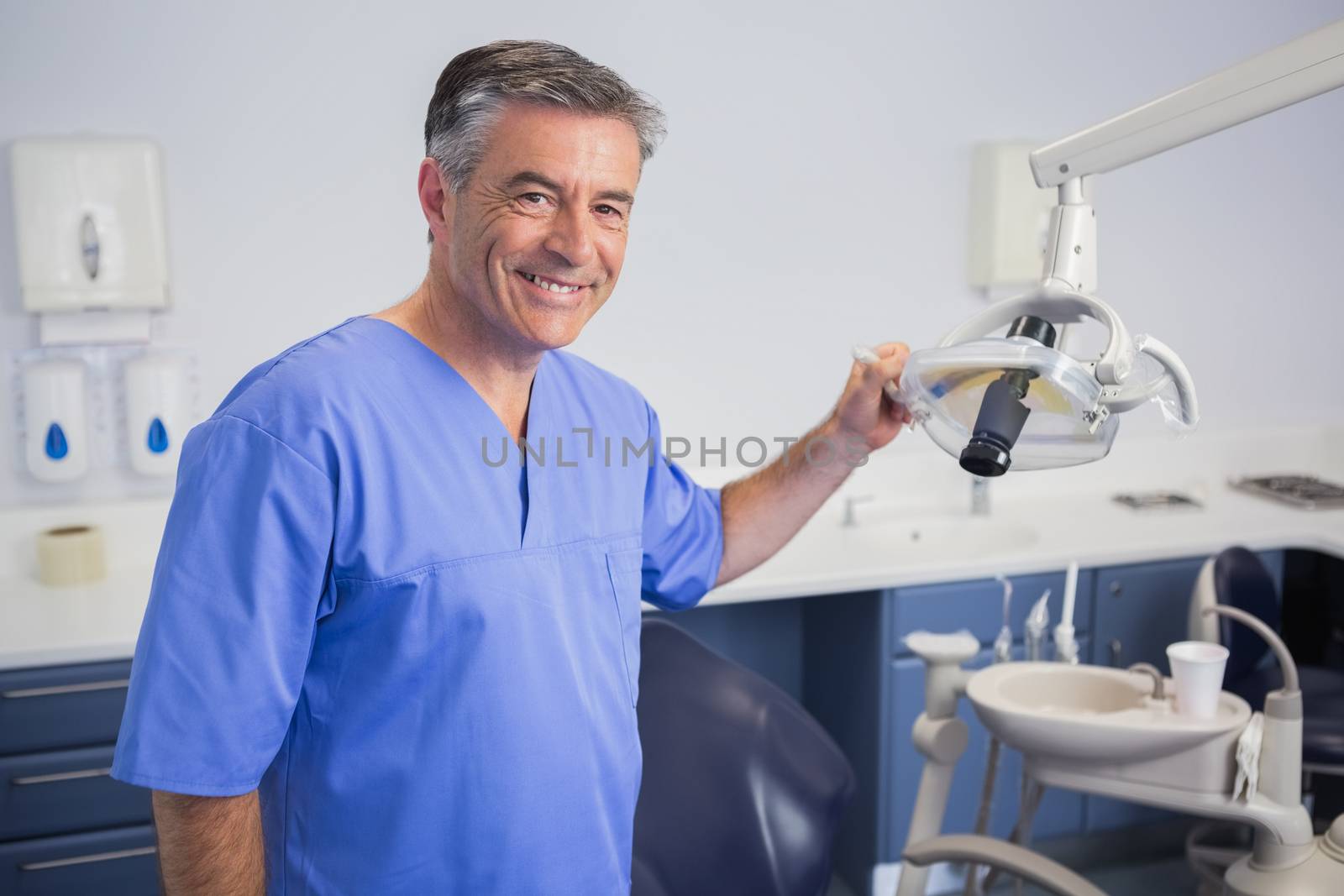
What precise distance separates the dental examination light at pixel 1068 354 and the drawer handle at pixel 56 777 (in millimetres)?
1697

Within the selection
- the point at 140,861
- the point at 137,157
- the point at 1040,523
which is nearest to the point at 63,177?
the point at 137,157

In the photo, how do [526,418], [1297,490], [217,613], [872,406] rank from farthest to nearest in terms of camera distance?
[1297,490] < [872,406] < [526,418] < [217,613]

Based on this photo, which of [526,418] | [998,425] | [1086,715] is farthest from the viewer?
[1086,715]

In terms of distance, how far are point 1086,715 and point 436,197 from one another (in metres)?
1.10

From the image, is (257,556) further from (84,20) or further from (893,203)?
(893,203)

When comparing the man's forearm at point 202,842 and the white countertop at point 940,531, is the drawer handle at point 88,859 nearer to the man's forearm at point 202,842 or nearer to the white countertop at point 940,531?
the white countertop at point 940,531

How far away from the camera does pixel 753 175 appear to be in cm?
281

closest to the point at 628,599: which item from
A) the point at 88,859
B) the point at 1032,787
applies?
the point at 1032,787

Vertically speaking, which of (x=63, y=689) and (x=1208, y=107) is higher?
(x=1208, y=107)

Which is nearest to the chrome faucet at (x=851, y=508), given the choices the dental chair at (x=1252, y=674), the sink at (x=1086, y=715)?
the dental chair at (x=1252, y=674)

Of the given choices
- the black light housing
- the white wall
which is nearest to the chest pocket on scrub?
the black light housing

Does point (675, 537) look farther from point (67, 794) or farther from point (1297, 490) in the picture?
point (1297, 490)

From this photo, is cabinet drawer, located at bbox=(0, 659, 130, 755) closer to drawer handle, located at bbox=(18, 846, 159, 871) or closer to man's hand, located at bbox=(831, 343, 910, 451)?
drawer handle, located at bbox=(18, 846, 159, 871)

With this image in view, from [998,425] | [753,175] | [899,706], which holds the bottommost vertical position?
[899,706]
